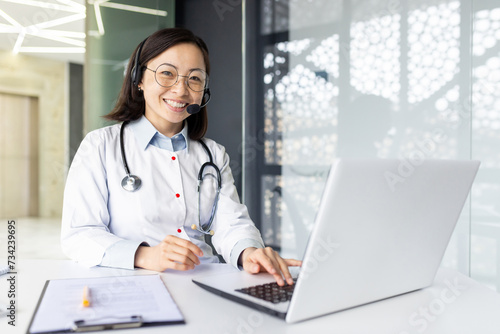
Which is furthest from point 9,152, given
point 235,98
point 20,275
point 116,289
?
point 116,289

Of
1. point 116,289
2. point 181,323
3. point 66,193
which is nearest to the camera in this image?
point 181,323

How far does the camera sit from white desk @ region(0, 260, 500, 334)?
0.80m

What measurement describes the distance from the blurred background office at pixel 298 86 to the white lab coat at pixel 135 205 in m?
1.58

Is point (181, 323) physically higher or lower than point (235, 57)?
lower

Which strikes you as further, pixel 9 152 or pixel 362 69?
pixel 9 152

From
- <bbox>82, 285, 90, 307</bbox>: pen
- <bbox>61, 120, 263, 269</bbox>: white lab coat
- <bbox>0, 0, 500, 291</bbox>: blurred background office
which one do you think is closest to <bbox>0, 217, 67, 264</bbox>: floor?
Answer: <bbox>0, 0, 500, 291</bbox>: blurred background office

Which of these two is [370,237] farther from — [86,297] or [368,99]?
[368,99]

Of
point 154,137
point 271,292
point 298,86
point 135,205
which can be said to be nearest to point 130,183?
point 135,205

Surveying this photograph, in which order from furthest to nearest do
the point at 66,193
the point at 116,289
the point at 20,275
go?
1. the point at 66,193
2. the point at 20,275
3. the point at 116,289

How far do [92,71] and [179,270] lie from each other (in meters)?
2.73

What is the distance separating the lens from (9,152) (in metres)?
4.48

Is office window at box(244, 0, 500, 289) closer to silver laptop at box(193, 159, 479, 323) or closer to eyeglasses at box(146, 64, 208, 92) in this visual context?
eyeglasses at box(146, 64, 208, 92)

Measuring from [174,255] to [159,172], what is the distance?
53 cm

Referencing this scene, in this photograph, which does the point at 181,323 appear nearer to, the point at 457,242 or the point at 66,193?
the point at 66,193
